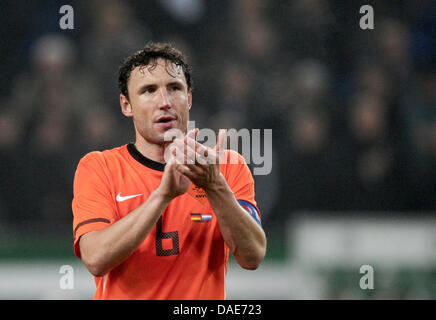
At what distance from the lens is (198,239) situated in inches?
112

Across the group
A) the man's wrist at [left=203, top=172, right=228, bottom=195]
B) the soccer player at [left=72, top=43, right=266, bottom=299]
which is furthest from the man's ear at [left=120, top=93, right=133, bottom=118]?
the man's wrist at [left=203, top=172, right=228, bottom=195]

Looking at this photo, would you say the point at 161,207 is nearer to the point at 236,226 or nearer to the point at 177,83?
the point at 236,226

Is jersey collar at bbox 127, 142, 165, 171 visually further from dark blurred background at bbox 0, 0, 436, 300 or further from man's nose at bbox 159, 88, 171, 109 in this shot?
dark blurred background at bbox 0, 0, 436, 300

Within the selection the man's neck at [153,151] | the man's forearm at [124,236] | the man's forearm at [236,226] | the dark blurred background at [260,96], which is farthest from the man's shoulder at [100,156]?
the dark blurred background at [260,96]

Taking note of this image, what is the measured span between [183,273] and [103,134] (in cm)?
325

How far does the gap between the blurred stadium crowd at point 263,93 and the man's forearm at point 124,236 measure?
2.69m

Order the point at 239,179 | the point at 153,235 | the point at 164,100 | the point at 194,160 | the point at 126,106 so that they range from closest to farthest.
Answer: the point at 194,160 < the point at 153,235 < the point at 164,100 < the point at 239,179 < the point at 126,106

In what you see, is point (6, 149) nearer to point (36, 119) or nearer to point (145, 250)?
point (36, 119)

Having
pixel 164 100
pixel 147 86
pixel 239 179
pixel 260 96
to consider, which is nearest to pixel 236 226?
pixel 239 179

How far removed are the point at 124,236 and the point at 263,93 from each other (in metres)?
3.80

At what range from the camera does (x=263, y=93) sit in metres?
6.09

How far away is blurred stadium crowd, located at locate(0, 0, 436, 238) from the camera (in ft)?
17.9

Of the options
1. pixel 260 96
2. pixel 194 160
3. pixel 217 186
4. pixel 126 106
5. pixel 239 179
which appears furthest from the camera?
pixel 260 96

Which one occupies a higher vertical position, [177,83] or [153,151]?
[177,83]
